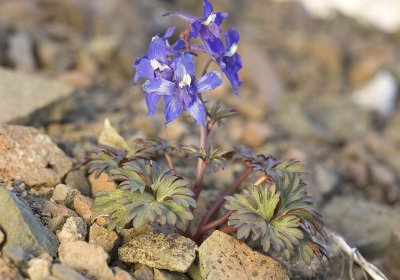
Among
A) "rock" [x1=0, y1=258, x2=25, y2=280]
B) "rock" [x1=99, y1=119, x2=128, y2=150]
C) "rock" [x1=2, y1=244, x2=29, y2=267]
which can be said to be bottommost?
"rock" [x1=0, y1=258, x2=25, y2=280]

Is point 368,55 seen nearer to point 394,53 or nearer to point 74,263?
point 394,53

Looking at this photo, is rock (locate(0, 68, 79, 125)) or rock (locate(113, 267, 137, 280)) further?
rock (locate(0, 68, 79, 125))

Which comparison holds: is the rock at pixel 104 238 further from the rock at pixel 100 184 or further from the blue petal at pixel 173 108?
the blue petal at pixel 173 108

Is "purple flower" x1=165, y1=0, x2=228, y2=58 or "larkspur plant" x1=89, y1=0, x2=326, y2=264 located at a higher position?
"purple flower" x1=165, y1=0, x2=228, y2=58

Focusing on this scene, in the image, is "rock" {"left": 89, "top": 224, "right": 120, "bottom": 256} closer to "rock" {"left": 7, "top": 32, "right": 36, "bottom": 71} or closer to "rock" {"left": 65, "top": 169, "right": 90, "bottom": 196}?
"rock" {"left": 65, "top": 169, "right": 90, "bottom": 196}

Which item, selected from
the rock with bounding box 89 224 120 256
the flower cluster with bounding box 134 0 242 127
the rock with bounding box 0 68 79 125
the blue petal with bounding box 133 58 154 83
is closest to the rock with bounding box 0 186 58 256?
the rock with bounding box 89 224 120 256

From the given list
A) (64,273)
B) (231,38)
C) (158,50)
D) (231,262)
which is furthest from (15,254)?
(231,38)

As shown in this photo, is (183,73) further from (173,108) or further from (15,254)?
(15,254)
